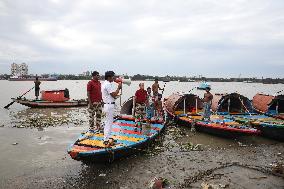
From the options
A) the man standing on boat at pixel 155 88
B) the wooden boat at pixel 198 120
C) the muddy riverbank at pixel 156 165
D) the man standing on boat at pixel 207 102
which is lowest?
the muddy riverbank at pixel 156 165

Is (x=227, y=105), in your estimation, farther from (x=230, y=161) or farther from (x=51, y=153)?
(x=51, y=153)

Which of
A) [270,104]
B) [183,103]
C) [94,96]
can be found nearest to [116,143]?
[94,96]

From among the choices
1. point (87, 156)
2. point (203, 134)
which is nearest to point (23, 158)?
point (87, 156)

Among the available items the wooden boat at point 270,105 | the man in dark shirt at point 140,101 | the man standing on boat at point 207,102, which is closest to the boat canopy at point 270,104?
the wooden boat at point 270,105

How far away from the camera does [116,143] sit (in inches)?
407

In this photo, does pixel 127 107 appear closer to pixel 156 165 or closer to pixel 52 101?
pixel 156 165

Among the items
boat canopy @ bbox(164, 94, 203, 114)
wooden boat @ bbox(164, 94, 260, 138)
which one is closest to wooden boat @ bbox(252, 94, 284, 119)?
wooden boat @ bbox(164, 94, 260, 138)

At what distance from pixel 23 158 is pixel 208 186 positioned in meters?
7.31

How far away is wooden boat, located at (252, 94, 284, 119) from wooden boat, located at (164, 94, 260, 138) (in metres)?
3.79

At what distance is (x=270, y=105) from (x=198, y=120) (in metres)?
6.09

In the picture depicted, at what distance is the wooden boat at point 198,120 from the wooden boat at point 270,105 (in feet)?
12.4

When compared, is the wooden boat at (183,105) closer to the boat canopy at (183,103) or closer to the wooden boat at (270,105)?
the boat canopy at (183,103)

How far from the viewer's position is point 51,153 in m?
12.3

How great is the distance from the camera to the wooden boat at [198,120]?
46.9 ft
